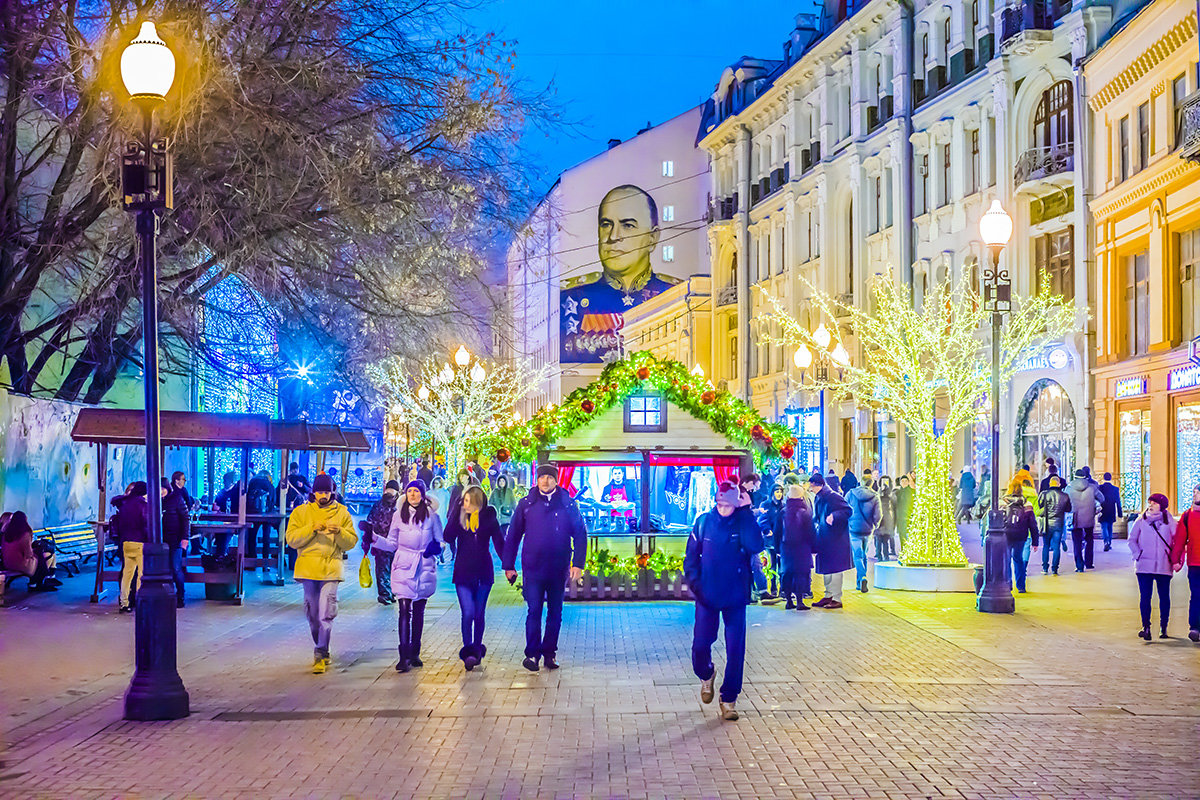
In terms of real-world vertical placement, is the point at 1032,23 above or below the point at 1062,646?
above

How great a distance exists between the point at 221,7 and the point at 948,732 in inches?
455

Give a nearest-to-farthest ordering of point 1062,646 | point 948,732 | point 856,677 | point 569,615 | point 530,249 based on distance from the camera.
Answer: point 948,732, point 856,677, point 1062,646, point 569,615, point 530,249

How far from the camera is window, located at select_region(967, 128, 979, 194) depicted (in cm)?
3995

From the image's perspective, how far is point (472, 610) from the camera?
12.4 meters

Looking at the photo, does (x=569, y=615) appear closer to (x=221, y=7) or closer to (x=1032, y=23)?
(x=221, y=7)

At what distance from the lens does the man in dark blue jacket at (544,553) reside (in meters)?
12.2

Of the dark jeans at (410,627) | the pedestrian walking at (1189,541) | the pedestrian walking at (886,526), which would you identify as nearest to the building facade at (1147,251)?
the pedestrian walking at (886,526)

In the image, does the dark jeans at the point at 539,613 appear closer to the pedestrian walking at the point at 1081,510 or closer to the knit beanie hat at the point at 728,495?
the knit beanie hat at the point at 728,495

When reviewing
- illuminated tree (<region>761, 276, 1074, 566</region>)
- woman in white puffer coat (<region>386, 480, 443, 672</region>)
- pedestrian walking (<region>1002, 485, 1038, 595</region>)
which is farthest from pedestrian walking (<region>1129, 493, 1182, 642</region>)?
woman in white puffer coat (<region>386, 480, 443, 672</region>)

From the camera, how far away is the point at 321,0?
16844mm

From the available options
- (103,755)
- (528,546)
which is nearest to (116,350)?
(528,546)

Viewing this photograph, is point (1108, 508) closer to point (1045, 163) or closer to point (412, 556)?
point (1045, 163)

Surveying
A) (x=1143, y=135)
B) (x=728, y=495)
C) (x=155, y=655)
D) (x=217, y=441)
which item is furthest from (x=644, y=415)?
(x=1143, y=135)

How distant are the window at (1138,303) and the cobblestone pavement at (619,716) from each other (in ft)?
53.0
